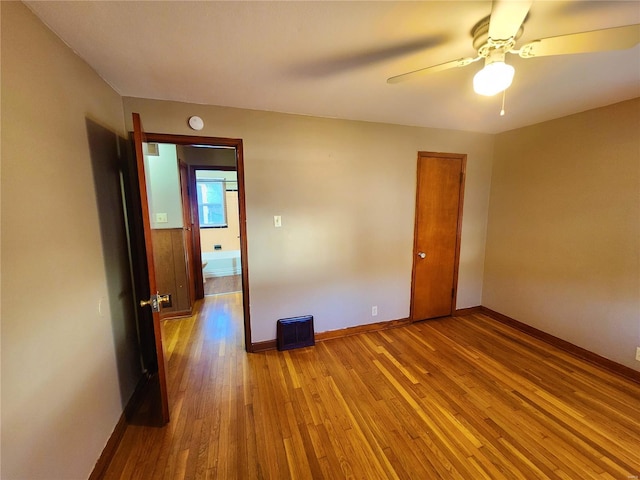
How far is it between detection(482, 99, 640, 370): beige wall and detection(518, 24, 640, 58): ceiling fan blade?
1.75m

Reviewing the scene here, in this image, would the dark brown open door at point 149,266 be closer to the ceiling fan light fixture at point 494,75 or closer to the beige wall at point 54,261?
the beige wall at point 54,261

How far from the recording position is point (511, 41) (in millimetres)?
1103

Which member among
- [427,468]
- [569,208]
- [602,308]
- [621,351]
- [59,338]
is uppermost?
[569,208]

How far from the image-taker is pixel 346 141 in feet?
8.66

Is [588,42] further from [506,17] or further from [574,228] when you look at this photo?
[574,228]

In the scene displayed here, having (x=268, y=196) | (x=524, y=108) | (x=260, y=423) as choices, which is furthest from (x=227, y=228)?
(x=524, y=108)

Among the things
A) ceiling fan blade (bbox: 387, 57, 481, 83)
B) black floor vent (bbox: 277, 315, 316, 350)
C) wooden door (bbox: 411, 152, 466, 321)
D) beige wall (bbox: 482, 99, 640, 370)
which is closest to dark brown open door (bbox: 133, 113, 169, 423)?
black floor vent (bbox: 277, 315, 316, 350)

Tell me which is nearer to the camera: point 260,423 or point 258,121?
point 260,423

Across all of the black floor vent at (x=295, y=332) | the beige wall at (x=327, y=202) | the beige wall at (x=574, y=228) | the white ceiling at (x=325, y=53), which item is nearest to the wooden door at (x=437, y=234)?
the beige wall at (x=327, y=202)

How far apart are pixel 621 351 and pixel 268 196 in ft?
11.1

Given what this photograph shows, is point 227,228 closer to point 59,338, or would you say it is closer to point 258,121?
point 258,121

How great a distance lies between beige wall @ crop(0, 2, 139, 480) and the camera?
95cm

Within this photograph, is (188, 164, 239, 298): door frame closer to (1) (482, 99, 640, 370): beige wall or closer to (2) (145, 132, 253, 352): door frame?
(2) (145, 132, 253, 352): door frame

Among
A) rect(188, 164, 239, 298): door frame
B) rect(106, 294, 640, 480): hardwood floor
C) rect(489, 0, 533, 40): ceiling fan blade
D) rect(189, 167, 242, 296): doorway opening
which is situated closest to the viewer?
rect(489, 0, 533, 40): ceiling fan blade
